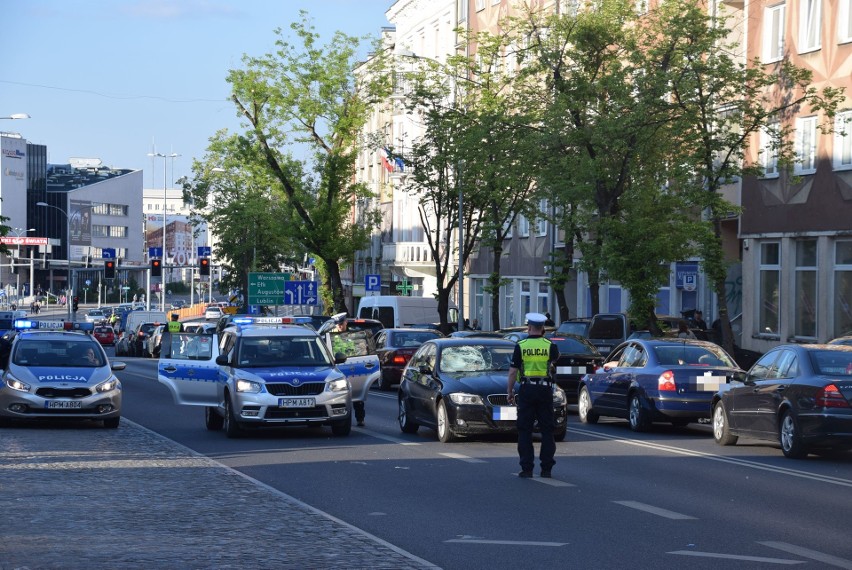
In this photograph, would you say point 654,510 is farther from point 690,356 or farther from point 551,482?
point 690,356

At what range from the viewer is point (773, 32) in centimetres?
3975

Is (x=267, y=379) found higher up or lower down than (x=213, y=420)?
higher up

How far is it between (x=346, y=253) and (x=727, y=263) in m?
31.1

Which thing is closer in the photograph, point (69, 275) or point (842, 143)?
point (842, 143)

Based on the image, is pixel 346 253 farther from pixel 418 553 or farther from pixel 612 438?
pixel 418 553

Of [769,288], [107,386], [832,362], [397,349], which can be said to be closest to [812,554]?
[832,362]

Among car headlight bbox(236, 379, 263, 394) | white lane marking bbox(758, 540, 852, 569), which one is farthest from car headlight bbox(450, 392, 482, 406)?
white lane marking bbox(758, 540, 852, 569)

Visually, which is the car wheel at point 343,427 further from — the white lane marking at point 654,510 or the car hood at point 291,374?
the white lane marking at point 654,510

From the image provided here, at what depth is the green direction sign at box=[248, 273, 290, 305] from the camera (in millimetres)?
73312

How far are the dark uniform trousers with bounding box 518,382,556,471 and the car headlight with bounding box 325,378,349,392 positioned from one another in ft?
19.4

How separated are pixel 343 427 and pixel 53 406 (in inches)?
189

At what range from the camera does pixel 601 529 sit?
37.1ft

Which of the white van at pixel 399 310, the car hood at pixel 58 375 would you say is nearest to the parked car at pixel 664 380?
the car hood at pixel 58 375

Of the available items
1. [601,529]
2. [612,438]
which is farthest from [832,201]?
[601,529]
